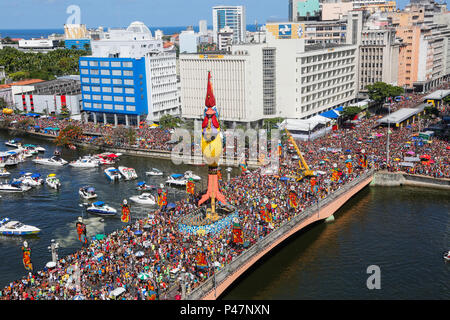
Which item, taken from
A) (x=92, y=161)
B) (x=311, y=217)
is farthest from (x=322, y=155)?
(x=92, y=161)

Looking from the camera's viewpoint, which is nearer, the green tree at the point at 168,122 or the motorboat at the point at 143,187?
the motorboat at the point at 143,187

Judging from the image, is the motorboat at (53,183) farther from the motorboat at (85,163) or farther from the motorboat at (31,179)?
the motorboat at (85,163)

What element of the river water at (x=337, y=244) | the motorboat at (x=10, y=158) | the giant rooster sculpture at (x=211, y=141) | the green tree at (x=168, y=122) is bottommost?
the river water at (x=337, y=244)

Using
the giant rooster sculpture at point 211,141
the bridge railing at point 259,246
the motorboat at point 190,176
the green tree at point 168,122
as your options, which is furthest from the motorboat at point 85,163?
the bridge railing at point 259,246

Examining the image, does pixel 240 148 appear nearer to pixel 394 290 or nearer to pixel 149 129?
pixel 149 129

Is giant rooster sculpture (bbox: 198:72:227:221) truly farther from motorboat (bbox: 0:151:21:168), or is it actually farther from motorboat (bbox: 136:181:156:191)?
motorboat (bbox: 0:151:21:168)

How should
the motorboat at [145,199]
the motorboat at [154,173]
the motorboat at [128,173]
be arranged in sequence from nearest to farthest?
the motorboat at [145,199] → the motorboat at [128,173] → the motorboat at [154,173]

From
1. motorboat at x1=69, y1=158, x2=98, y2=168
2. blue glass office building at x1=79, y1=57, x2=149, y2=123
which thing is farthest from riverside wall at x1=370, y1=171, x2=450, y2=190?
blue glass office building at x1=79, y1=57, x2=149, y2=123
